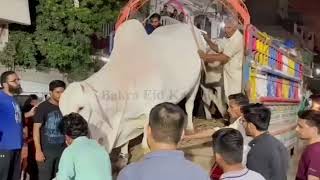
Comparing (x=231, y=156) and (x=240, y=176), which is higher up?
(x=231, y=156)

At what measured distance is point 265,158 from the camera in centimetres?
375

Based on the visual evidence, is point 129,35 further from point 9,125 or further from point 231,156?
point 231,156

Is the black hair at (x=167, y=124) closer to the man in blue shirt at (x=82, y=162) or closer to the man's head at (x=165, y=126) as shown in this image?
the man's head at (x=165, y=126)

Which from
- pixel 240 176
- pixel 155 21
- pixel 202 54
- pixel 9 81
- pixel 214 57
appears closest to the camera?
pixel 240 176

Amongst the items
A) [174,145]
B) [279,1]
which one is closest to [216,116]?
[174,145]

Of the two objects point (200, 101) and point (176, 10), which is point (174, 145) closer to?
point (200, 101)

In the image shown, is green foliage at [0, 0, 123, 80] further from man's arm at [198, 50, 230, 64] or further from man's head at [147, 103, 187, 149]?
man's head at [147, 103, 187, 149]

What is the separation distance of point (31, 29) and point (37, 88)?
1272 millimetres

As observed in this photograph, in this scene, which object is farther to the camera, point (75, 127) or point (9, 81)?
point (9, 81)

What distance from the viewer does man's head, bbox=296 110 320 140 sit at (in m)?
3.80

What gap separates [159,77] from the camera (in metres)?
6.07

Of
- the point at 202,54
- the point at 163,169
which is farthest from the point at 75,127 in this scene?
the point at 202,54

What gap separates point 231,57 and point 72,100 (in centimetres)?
258

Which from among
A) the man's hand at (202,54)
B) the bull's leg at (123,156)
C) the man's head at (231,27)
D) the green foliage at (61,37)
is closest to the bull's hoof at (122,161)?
the bull's leg at (123,156)
